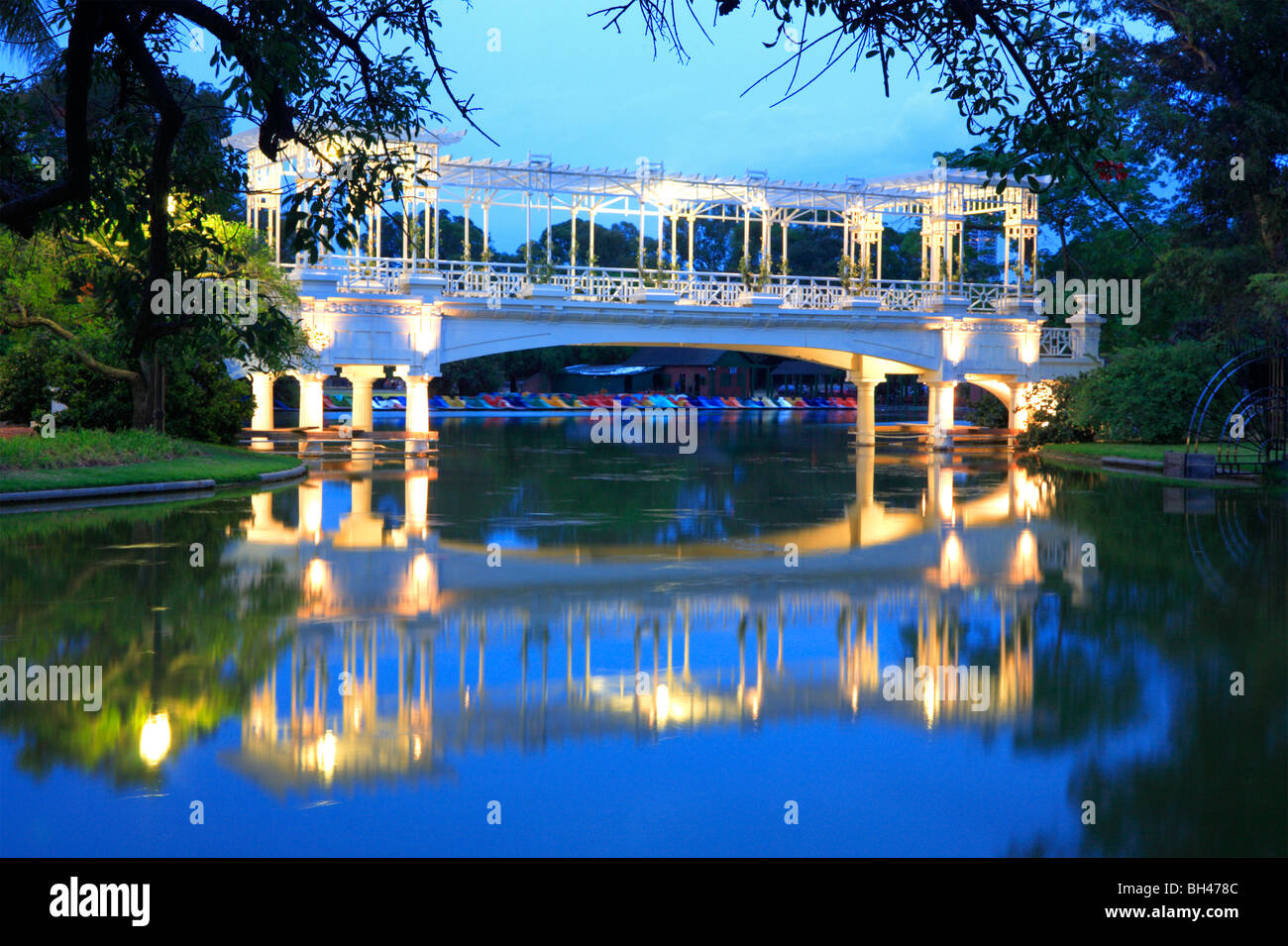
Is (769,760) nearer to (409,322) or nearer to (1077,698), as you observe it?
(1077,698)

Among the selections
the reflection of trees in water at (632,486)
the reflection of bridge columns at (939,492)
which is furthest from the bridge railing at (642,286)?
the reflection of bridge columns at (939,492)

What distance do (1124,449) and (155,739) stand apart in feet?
112

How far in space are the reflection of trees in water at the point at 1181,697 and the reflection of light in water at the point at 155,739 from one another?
494 cm

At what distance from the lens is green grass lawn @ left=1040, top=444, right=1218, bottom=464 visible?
3453 cm

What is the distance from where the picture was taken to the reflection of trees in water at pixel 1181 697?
6336 millimetres

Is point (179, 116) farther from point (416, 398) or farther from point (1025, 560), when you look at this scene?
point (416, 398)

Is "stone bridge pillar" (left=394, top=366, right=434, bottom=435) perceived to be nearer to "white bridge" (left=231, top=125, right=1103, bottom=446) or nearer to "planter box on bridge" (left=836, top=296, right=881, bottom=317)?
"white bridge" (left=231, top=125, right=1103, bottom=446)

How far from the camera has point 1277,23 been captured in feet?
105

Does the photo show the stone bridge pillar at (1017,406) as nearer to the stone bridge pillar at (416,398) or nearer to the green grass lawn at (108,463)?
the stone bridge pillar at (416,398)

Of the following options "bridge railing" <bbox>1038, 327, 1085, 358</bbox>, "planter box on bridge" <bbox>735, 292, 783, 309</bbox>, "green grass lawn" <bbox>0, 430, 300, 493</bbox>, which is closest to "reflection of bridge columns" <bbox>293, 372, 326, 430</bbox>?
"green grass lawn" <bbox>0, 430, 300, 493</bbox>

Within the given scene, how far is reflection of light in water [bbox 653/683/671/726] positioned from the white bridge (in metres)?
23.2

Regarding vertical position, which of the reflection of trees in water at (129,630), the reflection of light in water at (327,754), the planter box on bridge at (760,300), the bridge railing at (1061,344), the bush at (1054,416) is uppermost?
the planter box on bridge at (760,300)

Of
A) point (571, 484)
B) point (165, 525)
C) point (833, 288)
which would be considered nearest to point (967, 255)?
point (833, 288)

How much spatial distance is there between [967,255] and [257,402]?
4417cm
